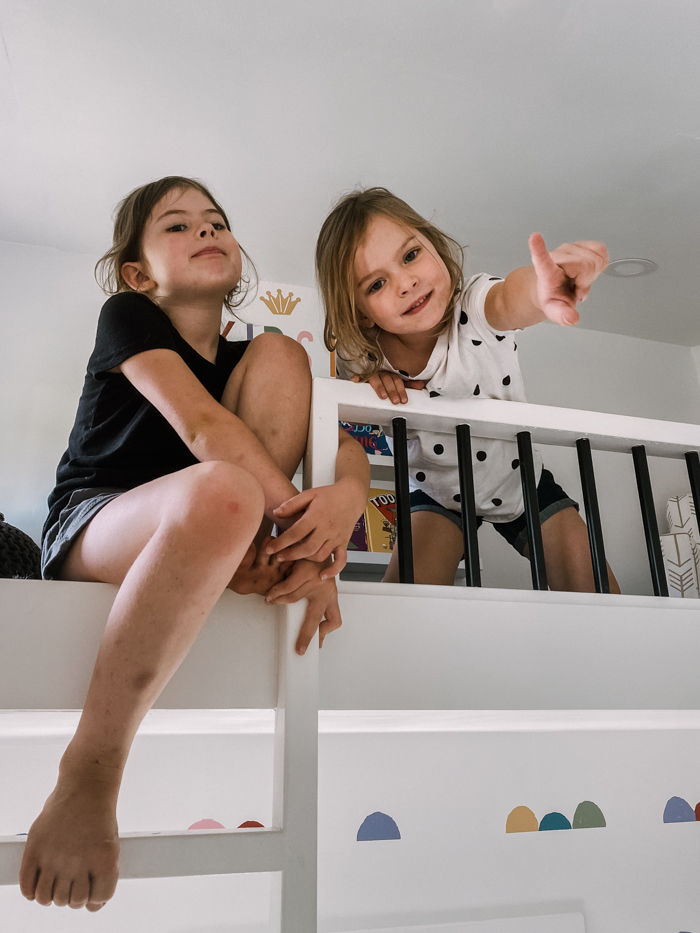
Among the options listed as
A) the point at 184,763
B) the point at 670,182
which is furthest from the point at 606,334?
the point at 184,763

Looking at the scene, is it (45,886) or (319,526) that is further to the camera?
(319,526)

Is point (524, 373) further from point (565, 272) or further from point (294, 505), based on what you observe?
point (294, 505)

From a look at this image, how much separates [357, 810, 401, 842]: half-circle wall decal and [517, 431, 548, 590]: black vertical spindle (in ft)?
2.70

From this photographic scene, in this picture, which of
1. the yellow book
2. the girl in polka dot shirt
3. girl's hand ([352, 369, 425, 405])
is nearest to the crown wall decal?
the yellow book

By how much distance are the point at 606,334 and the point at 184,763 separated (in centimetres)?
198

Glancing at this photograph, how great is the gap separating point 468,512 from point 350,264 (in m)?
0.57

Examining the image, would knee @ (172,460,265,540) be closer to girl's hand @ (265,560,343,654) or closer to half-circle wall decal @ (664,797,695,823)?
girl's hand @ (265,560,343,654)

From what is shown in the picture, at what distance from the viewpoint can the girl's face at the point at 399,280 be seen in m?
1.26

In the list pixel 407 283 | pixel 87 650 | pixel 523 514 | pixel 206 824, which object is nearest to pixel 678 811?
pixel 523 514

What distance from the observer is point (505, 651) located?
88 cm

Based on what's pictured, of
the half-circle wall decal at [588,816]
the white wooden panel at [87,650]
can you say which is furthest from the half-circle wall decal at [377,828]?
the white wooden panel at [87,650]

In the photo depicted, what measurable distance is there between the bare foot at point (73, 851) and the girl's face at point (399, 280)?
92cm

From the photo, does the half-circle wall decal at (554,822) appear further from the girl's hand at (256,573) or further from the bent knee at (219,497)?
the bent knee at (219,497)

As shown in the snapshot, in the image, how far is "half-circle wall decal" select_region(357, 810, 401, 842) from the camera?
4.97 feet
